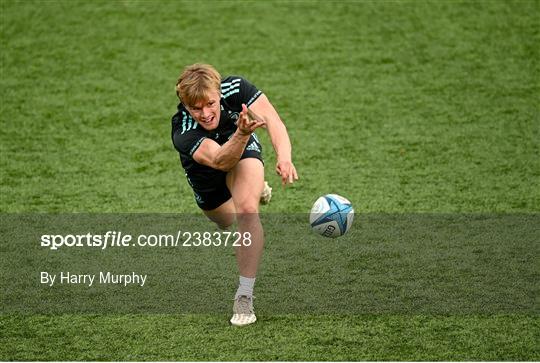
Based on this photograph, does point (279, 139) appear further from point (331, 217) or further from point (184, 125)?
point (331, 217)

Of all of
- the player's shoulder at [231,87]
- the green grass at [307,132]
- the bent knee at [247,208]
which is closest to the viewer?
the green grass at [307,132]

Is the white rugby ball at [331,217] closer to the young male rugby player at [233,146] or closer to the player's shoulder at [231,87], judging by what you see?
the young male rugby player at [233,146]

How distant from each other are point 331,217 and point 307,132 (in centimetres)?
299

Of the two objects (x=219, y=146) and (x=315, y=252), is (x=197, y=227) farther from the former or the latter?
(x=219, y=146)

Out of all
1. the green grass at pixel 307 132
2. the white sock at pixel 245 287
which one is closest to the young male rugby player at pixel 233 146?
the white sock at pixel 245 287

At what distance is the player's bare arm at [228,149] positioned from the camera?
488 cm

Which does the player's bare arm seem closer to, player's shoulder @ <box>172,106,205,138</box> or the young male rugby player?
the young male rugby player

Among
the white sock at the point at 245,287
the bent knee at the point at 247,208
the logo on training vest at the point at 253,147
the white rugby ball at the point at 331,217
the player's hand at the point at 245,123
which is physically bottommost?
the white sock at the point at 245,287

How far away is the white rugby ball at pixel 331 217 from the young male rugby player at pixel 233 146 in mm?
488

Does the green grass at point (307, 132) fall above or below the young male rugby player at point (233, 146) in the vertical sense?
below

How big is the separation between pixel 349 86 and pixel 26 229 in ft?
12.4

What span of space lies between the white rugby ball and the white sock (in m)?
0.59

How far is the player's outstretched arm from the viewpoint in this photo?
5.04m

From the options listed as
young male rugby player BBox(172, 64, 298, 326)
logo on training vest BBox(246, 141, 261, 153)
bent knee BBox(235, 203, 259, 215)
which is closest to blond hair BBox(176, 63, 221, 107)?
young male rugby player BBox(172, 64, 298, 326)
